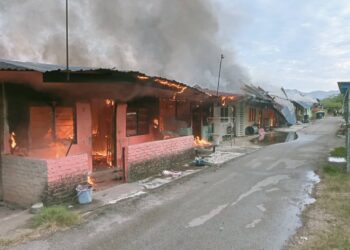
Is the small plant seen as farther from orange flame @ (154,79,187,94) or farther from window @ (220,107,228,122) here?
window @ (220,107,228,122)

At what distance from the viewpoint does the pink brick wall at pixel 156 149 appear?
9920 millimetres

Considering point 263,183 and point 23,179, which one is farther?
point 263,183

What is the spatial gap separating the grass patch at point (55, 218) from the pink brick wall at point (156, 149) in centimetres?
344

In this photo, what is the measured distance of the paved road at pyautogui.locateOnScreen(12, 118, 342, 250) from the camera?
5438mm

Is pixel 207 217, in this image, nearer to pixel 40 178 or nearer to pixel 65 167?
pixel 65 167

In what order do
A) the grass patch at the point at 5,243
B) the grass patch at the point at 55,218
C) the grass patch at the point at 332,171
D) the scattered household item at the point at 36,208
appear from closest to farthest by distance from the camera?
the grass patch at the point at 5,243
the grass patch at the point at 55,218
the scattered household item at the point at 36,208
the grass patch at the point at 332,171

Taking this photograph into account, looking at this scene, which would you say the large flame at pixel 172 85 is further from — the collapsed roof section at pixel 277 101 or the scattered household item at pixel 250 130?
the collapsed roof section at pixel 277 101

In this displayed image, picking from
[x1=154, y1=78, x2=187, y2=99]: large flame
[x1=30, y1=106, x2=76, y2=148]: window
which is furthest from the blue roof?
[x1=30, y1=106, x2=76, y2=148]: window

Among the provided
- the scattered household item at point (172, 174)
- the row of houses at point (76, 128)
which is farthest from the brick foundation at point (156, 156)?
the scattered household item at point (172, 174)

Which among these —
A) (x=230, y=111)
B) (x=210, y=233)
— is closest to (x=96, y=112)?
(x=210, y=233)

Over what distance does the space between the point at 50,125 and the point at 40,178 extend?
7.51ft

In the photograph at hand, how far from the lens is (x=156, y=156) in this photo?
1101cm

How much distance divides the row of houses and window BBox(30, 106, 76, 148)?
0.08ft

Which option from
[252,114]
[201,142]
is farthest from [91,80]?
[252,114]
